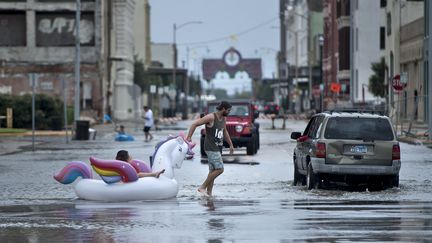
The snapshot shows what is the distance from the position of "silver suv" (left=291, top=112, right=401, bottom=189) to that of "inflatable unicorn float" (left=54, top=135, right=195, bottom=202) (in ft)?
8.71

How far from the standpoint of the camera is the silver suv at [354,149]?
856 inches

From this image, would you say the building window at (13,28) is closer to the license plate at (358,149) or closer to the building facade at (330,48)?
the building facade at (330,48)

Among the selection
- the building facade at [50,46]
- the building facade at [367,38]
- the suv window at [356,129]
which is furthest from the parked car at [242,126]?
the building facade at [367,38]

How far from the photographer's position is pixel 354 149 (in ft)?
71.4

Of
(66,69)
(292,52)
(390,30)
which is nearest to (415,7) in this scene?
(390,30)

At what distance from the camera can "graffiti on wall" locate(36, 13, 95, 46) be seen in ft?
278

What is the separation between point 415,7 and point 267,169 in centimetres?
5073

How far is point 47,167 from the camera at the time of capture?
30.8 meters

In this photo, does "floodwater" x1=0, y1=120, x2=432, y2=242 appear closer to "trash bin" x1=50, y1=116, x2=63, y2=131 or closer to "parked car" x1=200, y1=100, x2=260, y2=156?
"parked car" x1=200, y1=100, x2=260, y2=156

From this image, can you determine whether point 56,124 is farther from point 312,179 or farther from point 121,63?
point 312,179

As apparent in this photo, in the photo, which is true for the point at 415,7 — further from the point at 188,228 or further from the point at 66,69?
the point at 188,228

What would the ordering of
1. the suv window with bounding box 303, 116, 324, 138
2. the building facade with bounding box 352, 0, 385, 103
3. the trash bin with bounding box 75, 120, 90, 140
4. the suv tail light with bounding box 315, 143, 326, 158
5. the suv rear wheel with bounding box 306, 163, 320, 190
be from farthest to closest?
the building facade with bounding box 352, 0, 385, 103
the trash bin with bounding box 75, 120, 90, 140
the suv window with bounding box 303, 116, 324, 138
the suv rear wheel with bounding box 306, 163, 320, 190
the suv tail light with bounding box 315, 143, 326, 158

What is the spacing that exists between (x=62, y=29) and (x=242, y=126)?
4973 centimetres

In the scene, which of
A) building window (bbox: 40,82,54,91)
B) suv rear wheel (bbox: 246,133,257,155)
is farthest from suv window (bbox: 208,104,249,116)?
building window (bbox: 40,82,54,91)
